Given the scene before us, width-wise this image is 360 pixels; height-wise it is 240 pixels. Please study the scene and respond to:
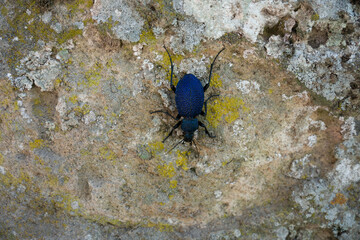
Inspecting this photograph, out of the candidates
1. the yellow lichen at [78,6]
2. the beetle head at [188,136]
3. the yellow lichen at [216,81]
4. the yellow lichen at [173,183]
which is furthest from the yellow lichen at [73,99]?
the yellow lichen at [216,81]

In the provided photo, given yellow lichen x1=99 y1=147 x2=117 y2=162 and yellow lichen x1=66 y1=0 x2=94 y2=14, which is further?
yellow lichen x1=99 y1=147 x2=117 y2=162

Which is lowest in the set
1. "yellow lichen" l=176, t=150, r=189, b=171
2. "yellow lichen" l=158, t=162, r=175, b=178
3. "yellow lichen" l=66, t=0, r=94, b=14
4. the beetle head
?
"yellow lichen" l=158, t=162, r=175, b=178

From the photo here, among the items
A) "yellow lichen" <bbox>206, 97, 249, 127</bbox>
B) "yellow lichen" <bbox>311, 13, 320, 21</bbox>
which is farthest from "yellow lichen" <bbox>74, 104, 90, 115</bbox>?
"yellow lichen" <bbox>311, 13, 320, 21</bbox>

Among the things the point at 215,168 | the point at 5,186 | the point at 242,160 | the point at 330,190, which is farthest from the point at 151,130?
the point at 330,190

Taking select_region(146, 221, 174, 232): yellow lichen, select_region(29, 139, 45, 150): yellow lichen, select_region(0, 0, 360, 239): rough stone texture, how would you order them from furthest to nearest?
select_region(146, 221, 174, 232): yellow lichen → select_region(29, 139, 45, 150): yellow lichen → select_region(0, 0, 360, 239): rough stone texture

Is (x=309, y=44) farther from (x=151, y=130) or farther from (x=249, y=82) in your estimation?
(x=151, y=130)

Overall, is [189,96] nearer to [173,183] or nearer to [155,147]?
[155,147]

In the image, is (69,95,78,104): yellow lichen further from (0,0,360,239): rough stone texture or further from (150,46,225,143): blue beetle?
(150,46,225,143): blue beetle
